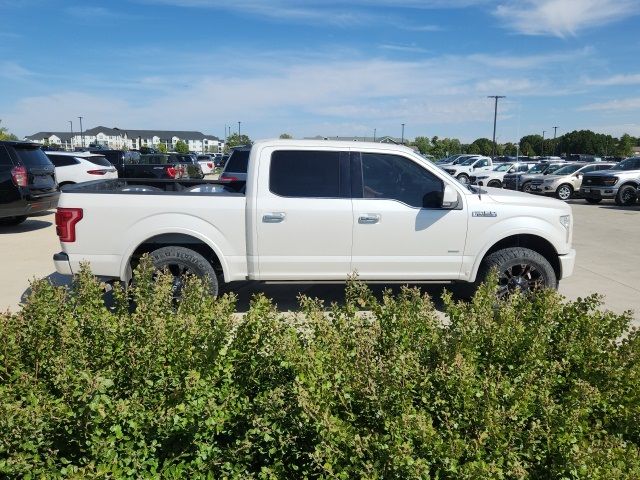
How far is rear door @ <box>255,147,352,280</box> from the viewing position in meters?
6.09

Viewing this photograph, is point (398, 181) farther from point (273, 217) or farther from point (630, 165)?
point (630, 165)

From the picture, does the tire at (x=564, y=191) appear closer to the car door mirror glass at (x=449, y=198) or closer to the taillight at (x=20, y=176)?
the car door mirror glass at (x=449, y=198)

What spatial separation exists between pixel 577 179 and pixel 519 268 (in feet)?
67.8

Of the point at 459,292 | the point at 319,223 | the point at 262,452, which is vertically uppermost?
the point at 319,223

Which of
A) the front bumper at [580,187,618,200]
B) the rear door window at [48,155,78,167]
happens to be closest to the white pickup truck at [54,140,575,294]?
the rear door window at [48,155,78,167]

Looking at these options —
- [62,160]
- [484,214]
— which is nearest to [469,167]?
[62,160]

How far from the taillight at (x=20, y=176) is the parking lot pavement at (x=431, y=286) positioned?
1.19 metres

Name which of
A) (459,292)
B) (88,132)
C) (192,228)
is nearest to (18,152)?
(192,228)

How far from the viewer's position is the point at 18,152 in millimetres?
12234

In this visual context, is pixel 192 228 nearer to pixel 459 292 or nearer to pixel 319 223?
pixel 319 223

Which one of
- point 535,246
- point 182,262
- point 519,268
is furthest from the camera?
point 535,246

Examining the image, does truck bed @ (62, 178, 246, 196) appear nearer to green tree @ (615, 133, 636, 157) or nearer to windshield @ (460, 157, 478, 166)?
windshield @ (460, 157, 478, 166)

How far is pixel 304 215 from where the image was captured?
609 cm

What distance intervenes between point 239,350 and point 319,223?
3000 millimetres
